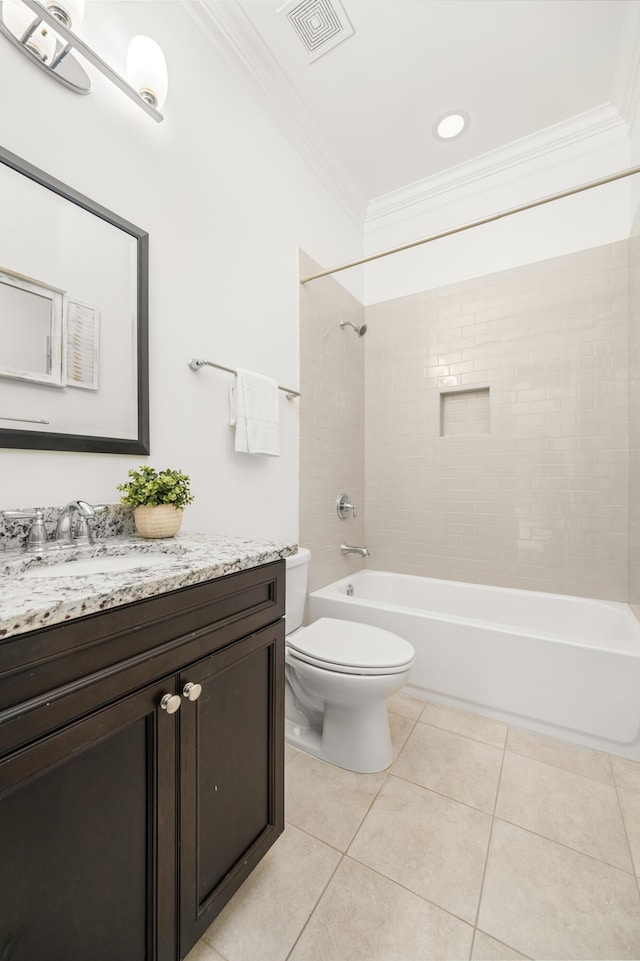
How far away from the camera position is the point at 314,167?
7.37 ft

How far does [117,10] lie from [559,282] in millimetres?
2235

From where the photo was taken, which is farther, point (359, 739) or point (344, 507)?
point (344, 507)

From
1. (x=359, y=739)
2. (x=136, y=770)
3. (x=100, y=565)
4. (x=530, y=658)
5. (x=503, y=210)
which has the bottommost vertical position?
(x=359, y=739)

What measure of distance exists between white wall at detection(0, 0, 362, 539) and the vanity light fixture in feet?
0.12

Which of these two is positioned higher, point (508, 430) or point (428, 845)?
point (508, 430)

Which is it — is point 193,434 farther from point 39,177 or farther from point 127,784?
point 127,784

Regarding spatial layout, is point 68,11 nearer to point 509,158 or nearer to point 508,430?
point 509,158

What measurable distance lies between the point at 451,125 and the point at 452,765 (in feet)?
9.98

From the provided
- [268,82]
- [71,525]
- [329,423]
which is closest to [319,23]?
[268,82]

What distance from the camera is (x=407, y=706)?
1910 mm

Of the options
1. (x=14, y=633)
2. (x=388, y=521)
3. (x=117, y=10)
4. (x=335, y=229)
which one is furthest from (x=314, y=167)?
(x=14, y=633)

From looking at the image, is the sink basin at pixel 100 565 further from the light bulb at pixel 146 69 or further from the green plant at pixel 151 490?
the light bulb at pixel 146 69

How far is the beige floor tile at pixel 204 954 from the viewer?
891 mm

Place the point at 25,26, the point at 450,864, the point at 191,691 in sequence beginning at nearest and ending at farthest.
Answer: the point at 191,691, the point at 25,26, the point at 450,864
